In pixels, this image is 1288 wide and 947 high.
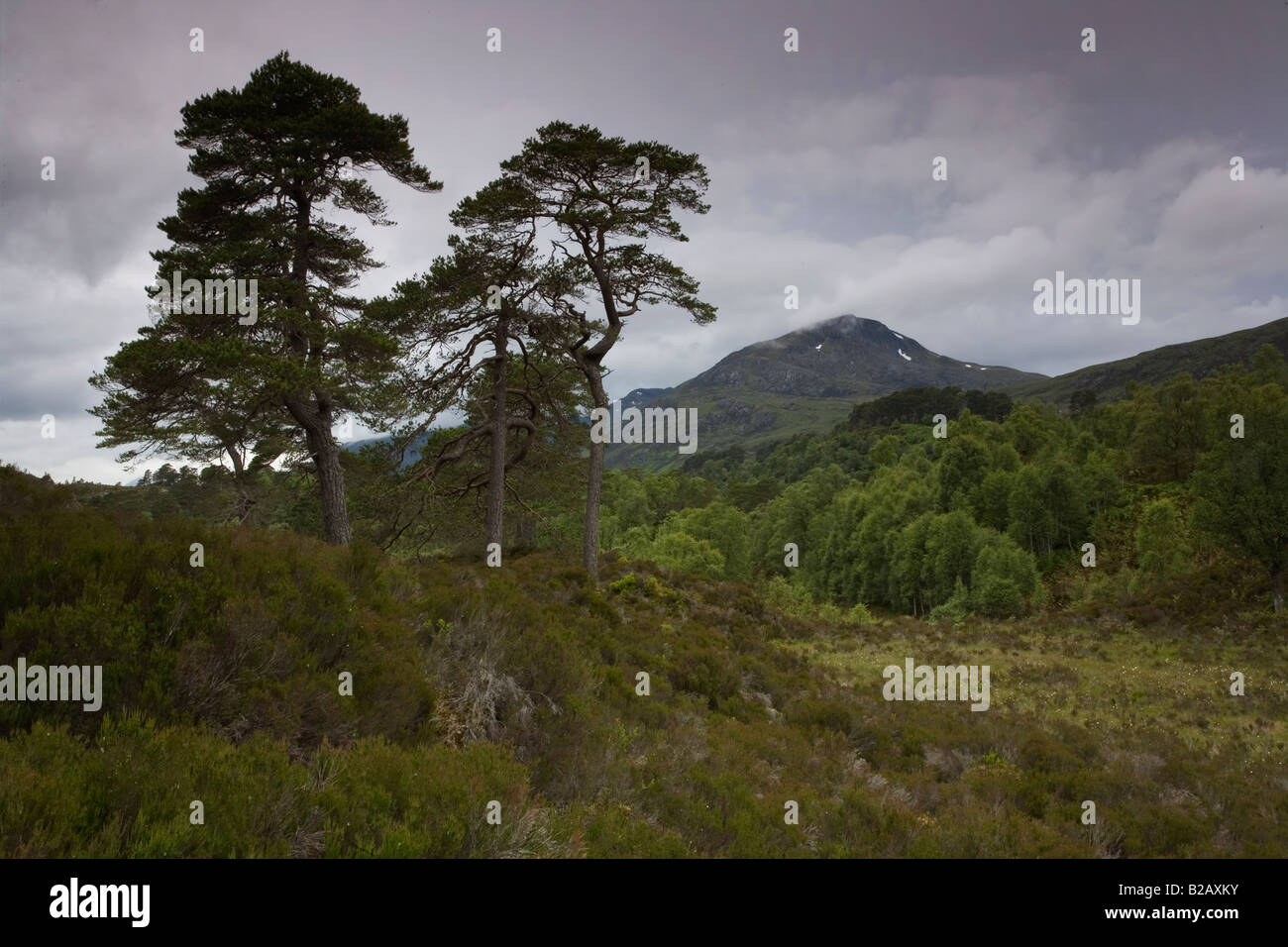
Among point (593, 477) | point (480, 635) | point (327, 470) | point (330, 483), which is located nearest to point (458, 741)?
point (480, 635)

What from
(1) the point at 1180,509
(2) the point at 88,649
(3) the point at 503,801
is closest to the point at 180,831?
(3) the point at 503,801

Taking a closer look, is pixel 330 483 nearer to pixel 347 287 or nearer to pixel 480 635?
pixel 347 287

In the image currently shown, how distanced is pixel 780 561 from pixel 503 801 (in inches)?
2999

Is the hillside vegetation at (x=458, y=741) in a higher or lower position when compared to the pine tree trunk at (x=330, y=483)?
lower

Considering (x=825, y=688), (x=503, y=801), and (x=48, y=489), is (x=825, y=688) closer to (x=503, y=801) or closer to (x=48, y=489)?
(x=503, y=801)

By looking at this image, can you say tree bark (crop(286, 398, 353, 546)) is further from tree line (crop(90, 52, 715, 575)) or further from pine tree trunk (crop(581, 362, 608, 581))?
pine tree trunk (crop(581, 362, 608, 581))

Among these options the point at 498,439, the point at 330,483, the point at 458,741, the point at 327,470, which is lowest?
the point at 458,741

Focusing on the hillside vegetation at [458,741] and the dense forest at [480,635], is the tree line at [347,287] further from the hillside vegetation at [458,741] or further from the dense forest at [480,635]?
the hillside vegetation at [458,741]

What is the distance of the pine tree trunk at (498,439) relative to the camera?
691 inches

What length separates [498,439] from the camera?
17.7 meters

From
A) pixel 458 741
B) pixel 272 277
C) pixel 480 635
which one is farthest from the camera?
pixel 272 277

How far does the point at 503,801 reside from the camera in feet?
14.6

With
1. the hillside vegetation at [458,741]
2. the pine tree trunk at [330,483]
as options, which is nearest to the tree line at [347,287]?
the pine tree trunk at [330,483]
